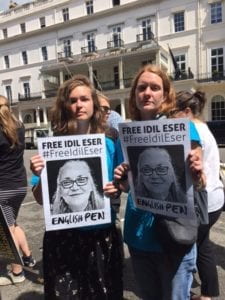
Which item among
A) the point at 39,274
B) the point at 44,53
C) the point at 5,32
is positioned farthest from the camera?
the point at 5,32

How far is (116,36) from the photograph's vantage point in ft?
127

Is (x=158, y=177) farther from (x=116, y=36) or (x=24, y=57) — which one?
(x=24, y=57)

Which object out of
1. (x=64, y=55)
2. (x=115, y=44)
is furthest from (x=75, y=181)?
(x=64, y=55)

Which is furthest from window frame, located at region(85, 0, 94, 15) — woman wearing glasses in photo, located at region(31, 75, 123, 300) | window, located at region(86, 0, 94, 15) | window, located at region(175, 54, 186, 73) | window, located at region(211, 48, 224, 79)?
woman wearing glasses in photo, located at region(31, 75, 123, 300)

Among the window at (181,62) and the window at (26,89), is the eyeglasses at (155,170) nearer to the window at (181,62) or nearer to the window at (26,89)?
the window at (181,62)

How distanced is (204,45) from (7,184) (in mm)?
33443

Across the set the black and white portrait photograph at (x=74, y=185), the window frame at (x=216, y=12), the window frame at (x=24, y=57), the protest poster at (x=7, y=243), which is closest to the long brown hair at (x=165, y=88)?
the black and white portrait photograph at (x=74, y=185)

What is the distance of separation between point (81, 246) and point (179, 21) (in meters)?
35.9

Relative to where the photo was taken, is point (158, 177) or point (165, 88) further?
point (165, 88)

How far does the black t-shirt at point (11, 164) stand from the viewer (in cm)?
351

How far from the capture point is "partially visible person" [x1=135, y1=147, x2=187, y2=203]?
74.2 inches

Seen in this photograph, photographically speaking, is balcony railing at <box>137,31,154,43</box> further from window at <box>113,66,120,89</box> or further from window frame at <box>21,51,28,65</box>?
window frame at <box>21,51,28,65</box>

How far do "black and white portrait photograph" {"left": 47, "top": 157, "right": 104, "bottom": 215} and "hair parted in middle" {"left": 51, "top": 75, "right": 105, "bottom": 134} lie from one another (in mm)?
300

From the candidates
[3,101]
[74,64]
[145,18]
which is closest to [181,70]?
[145,18]
